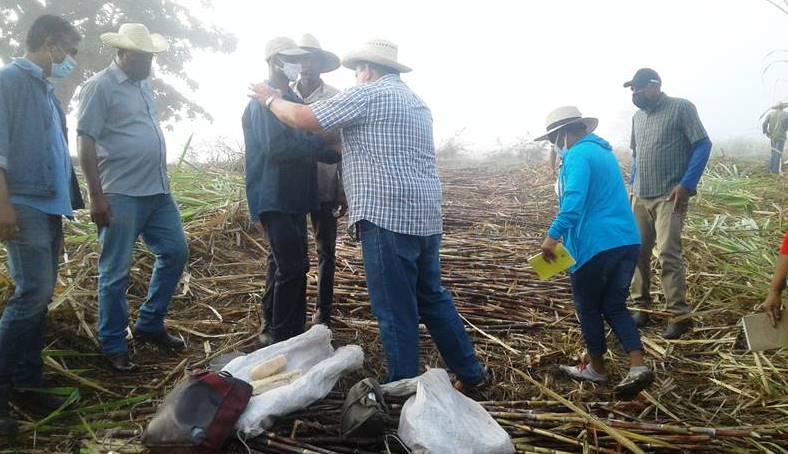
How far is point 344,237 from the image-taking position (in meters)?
5.49

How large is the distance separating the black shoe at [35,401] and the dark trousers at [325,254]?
1.60m

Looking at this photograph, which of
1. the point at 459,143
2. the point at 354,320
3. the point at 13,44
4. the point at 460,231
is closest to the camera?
the point at 354,320

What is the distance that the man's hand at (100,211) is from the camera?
2789mm

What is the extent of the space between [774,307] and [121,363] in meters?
3.36

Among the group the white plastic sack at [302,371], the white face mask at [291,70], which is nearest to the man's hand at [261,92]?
the white face mask at [291,70]

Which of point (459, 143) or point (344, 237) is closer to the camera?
point (344, 237)

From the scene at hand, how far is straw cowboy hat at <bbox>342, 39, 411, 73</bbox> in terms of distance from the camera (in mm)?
2568

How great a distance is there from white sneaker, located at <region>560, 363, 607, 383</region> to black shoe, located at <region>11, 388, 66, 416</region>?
2.72m

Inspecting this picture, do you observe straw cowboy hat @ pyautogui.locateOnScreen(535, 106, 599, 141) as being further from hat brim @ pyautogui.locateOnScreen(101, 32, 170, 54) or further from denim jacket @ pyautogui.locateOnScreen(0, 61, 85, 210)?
denim jacket @ pyautogui.locateOnScreen(0, 61, 85, 210)

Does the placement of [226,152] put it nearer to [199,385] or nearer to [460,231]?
[460,231]

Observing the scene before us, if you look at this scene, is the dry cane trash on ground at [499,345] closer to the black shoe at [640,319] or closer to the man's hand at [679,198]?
the black shoe at [640,319]

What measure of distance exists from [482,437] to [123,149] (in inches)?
97.7

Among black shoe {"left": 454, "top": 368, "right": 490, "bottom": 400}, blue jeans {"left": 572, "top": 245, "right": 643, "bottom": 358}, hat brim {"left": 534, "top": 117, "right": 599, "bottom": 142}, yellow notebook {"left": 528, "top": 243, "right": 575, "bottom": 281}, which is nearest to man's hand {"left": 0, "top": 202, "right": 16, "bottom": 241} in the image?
black shoe {"left": 454, "top": 368, "right": 490, "bottom": 400}

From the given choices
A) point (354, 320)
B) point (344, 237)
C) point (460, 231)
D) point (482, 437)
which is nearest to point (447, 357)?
point (482, 437)
